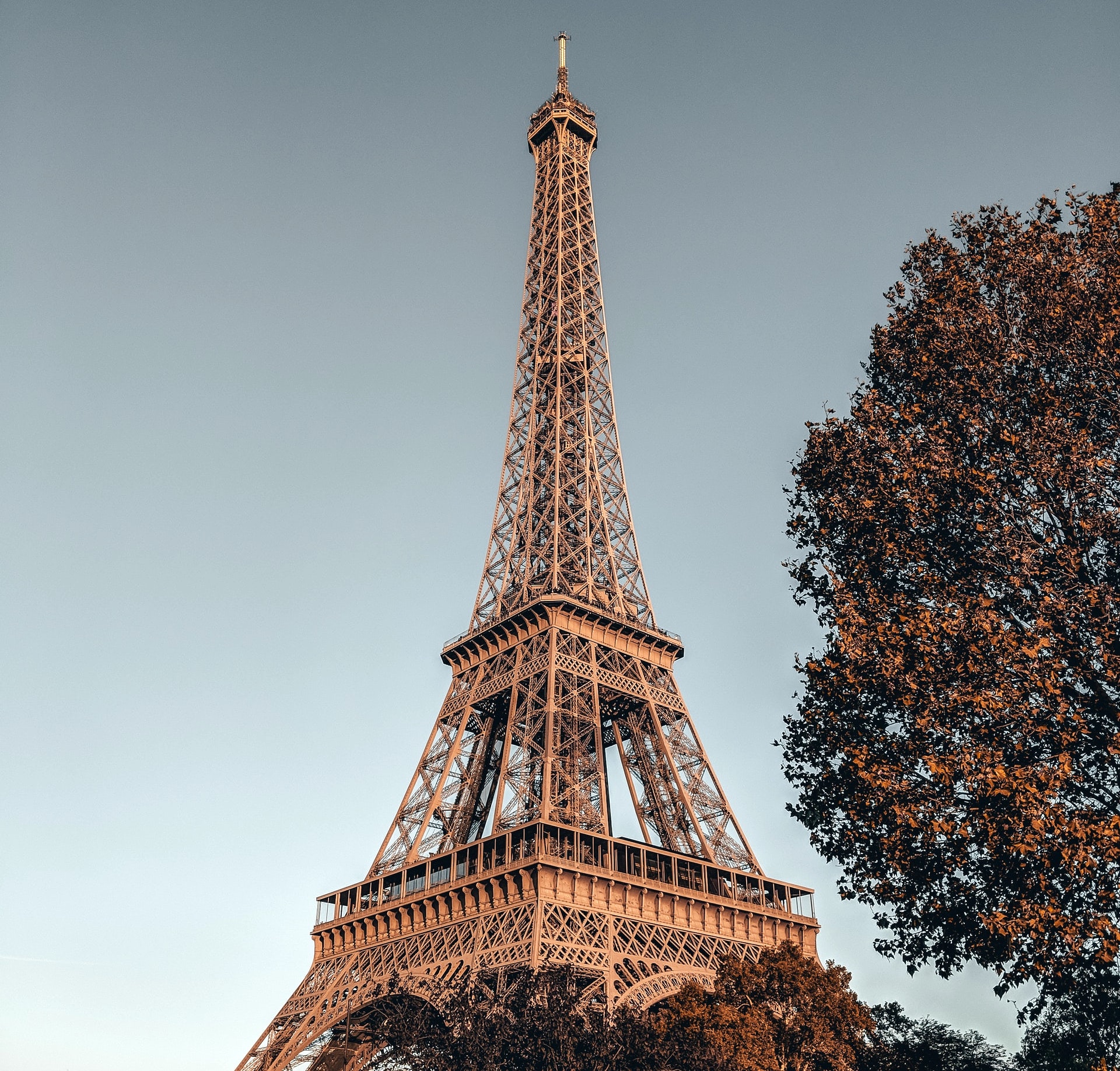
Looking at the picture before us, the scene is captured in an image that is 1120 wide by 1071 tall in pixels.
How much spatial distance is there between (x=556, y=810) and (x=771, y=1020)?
13234 millimetres

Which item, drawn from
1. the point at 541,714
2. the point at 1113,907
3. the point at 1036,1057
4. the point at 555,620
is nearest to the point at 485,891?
the point at 541,714

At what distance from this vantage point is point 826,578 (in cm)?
1886

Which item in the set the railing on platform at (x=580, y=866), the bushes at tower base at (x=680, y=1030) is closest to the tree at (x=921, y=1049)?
the bushes at tower base at (x=680, y=1030)

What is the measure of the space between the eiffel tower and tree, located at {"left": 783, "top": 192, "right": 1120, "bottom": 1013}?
21.0 metres

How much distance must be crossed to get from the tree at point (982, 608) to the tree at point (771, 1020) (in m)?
12.8

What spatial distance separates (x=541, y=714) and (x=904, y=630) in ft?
98.7

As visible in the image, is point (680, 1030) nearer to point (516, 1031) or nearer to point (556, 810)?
point (516, 1031)

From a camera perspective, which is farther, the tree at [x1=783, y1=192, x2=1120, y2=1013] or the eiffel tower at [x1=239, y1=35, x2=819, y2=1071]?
the eiffel tower at [x1=239, y1=35, x2=819, y2=1071]

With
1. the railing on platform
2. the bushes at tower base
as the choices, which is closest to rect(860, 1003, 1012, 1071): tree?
the bushes at tower base

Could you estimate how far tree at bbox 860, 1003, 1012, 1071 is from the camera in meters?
29.5

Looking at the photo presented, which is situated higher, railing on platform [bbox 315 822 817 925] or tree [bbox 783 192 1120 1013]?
railing on platform [bbox 315 822 817 925]

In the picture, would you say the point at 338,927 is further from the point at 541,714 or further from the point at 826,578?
the point at 826,578

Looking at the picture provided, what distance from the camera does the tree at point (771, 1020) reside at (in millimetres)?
28266

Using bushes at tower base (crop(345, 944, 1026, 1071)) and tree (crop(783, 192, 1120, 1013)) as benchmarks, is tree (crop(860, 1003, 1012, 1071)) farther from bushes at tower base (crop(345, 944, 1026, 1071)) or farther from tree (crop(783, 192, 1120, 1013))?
tree (crop(783, 192, 1120, 1013))
